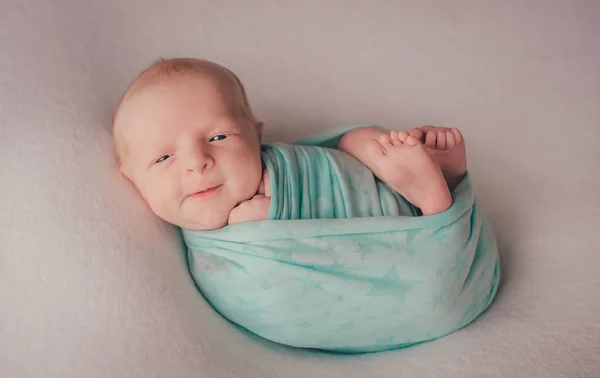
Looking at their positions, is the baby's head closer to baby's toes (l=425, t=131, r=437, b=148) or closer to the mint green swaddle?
the mint green swaddle

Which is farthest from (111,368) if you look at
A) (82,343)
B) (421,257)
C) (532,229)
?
(532,229)

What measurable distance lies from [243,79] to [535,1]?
32.6 inches

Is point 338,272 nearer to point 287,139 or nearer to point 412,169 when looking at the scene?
point 412,169

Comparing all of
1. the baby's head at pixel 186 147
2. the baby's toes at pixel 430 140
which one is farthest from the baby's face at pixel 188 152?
the baby's toes at pixel 430 140

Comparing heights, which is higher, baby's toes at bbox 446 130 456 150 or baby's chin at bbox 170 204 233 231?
baby's toes at bbox 446 130 456 150

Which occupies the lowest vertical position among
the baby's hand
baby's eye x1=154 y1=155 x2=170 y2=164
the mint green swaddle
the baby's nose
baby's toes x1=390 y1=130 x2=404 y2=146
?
the mint green swaddle

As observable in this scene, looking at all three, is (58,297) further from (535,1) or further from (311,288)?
(535,1)

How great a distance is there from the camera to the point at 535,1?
162cm

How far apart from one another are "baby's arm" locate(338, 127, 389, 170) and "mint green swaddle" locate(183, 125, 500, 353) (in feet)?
0.38

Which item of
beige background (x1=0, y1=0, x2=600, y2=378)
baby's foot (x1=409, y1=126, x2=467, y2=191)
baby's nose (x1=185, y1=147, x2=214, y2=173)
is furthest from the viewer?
baby's foot (x1=409, y1=126, x2=467, y2=191)

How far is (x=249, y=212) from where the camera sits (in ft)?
3.25

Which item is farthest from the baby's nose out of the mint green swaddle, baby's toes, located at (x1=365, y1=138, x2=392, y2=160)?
baby's toes, located at (x1=365, y1=138, x2=392, y2=160)

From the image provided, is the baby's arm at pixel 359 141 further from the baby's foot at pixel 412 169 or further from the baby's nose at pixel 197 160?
the baby's nose at pixel 197 160

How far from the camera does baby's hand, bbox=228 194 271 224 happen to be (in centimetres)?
99
